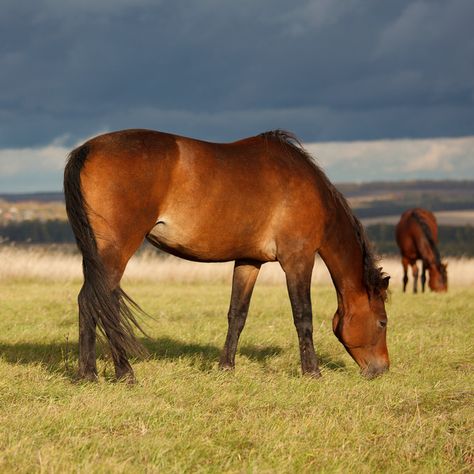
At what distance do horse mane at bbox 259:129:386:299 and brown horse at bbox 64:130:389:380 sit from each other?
12 millimetres

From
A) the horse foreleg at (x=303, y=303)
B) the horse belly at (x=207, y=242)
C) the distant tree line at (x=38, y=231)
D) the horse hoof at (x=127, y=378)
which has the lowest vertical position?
the horse hoof at (x=127, y=378)

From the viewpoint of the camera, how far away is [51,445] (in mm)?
4402

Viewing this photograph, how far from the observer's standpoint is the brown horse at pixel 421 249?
20.9 metres

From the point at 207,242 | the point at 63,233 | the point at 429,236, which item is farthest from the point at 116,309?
the point at 63,233

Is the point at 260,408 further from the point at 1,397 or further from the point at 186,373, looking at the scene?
the point at 1,397

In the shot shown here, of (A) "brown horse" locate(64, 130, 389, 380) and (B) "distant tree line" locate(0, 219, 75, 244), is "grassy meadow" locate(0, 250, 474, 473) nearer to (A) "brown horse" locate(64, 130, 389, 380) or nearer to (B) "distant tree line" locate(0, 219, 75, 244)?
(A) "brown horse" locate(64, 130, 389, 380)

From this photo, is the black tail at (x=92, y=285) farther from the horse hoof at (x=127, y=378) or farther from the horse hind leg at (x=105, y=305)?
the horse hoof at (x=127, y=378)

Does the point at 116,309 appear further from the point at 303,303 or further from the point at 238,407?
the point at 303,303

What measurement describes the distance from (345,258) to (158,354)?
8.41 ft

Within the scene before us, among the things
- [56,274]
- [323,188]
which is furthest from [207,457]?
[56,274]

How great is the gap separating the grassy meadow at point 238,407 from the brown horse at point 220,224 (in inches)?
19.5

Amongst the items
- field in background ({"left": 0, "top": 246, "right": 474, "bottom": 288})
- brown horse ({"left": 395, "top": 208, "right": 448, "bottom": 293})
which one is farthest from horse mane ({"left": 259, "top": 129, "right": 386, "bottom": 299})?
brown horse ({"left": 395, "top": 208, "right": 448, "bottom": 293})

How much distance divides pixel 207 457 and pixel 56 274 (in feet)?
51.1

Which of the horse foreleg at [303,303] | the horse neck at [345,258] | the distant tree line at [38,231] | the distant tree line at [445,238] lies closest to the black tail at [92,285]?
the horse foreleg at [303,303]
